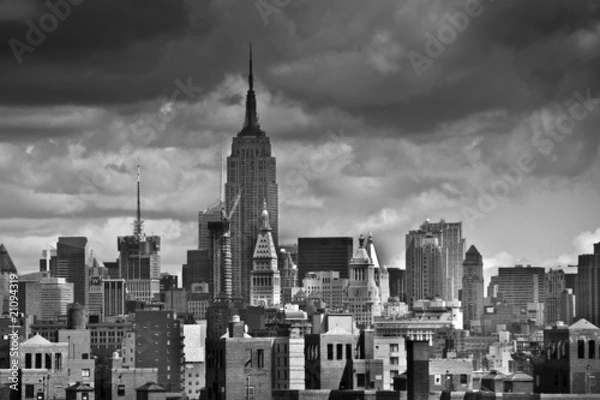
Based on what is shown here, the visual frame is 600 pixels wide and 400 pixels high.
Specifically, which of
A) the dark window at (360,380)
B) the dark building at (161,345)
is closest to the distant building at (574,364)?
the dark window at (360,380)

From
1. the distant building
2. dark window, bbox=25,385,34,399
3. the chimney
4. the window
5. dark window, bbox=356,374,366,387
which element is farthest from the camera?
the chimney

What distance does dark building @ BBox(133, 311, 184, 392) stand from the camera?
159625 millimetres

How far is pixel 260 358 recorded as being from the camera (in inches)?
4350

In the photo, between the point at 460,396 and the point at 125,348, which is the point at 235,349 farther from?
the point at 125,348

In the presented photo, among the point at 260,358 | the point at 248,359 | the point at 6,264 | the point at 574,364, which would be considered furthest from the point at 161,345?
the point at 574,364

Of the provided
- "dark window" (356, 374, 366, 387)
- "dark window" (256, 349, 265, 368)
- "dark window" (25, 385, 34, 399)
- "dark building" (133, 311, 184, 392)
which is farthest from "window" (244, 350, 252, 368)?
"dark building" (133, 311, 184, 392)

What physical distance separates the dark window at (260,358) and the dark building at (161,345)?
127 feet

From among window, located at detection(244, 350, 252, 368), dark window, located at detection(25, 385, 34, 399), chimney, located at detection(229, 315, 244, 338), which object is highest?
chimney, located at detection(229, 315, 244, 338)

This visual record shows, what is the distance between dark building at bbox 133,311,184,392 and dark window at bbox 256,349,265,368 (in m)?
38.6

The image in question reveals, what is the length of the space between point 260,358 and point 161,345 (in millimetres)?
60226

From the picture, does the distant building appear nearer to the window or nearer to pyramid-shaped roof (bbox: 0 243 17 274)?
the window

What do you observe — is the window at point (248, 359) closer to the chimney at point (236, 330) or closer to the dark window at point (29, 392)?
the chimney at point (236, 330)

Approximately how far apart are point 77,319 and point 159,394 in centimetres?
6898

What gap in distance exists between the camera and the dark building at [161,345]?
524ft
